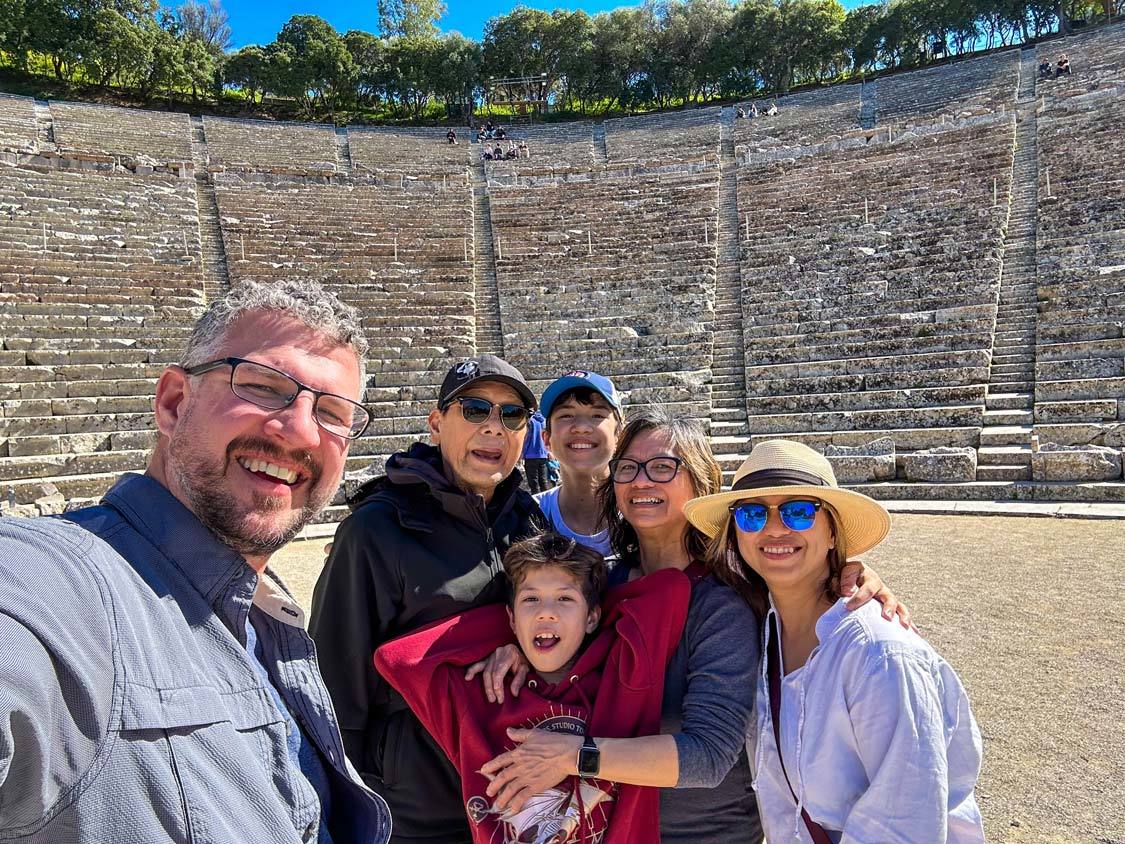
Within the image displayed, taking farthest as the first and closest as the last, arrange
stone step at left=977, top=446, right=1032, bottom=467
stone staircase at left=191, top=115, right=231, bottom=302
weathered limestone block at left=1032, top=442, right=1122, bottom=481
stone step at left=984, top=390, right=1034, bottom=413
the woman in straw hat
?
stone staircase at left=191, top=115, right=231, bottom=302 → stone step at left=984, top=390, right=1034, bottom=413 → stone step at left=977, top=446, right=1032, bottom=467 → weathered limestone block at left=1032, top=442, right=1122, bottom=481 → the woman in straw hat

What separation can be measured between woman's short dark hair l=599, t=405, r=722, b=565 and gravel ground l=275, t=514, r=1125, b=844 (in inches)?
75.2

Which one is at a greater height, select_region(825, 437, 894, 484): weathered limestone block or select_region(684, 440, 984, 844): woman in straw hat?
select_region(684, 440, 984, 844): woman in straw hat

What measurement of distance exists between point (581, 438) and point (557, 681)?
109cm

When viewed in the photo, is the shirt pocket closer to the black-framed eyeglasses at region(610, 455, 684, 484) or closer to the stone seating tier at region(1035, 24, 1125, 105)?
the black-framed eyeglasses at region(610, 455, 684, 484)

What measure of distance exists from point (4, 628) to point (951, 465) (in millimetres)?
9414

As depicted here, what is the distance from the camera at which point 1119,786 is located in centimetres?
281

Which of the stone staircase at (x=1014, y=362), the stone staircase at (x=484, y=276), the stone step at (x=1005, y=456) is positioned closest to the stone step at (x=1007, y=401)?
the stone staircase at (x=1014, y=362)

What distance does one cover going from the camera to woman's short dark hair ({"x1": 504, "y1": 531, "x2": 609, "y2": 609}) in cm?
186

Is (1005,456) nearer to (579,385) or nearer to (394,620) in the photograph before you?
(579,385)

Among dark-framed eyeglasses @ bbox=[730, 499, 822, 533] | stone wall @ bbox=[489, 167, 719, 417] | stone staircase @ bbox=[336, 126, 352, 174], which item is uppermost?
stone staircase @ bbox=[336, 126, 352, 174]

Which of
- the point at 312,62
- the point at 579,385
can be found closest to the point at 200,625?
the point at 579,385

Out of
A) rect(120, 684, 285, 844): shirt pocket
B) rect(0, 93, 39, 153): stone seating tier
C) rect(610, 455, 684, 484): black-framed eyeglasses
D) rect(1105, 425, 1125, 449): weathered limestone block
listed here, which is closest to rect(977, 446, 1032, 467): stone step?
rect(1105, 425, 1125, 449): weathered limestone block

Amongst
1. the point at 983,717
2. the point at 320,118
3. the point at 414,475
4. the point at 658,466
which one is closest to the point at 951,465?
the point at 983,717

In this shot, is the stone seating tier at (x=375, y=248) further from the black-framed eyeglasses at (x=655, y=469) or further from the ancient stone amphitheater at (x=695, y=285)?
the black-framed eyeglasses at (x=655, y=469)
